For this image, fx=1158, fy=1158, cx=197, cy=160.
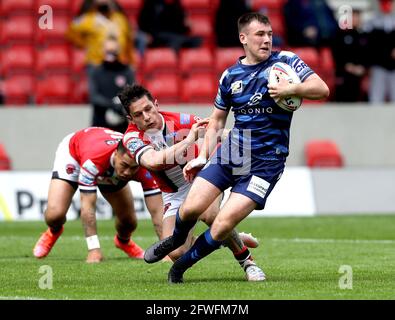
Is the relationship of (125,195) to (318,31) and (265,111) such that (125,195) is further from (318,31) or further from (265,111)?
(318,31)

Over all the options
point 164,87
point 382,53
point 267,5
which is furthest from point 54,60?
point 382,53

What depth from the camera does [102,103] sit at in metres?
17.5

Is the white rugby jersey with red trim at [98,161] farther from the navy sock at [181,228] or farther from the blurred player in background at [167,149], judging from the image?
the navy sock at [181,228]

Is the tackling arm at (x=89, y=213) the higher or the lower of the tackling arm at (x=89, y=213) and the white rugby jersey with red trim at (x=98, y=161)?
the lower

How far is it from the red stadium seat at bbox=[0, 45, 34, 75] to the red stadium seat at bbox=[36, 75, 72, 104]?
0.48 meters

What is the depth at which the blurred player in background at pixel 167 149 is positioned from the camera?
10.1 metres

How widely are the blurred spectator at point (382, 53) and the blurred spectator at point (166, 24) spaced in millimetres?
3086

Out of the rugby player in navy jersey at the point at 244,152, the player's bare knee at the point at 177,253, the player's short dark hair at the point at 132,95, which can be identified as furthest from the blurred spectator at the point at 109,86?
the rugby player in navy jersey at the point at 244,152

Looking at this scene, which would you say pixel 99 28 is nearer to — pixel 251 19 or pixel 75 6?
pixel 75 6

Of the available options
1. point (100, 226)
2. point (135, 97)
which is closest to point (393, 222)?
point (100, 226)

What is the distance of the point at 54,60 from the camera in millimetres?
19969

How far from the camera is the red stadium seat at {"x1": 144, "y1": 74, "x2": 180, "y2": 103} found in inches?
782

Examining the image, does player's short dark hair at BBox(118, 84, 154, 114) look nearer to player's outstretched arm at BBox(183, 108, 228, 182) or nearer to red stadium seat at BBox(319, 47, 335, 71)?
player's outstretched arm at BBox(183, 108, 228, 182)

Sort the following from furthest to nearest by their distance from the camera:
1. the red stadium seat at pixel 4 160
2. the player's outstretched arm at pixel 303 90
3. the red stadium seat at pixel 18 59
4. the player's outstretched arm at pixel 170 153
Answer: the red stadium seat at pixel 18 59
the red stadium seat at pixel 4 160
the player's outstretched arm at pixel 170 153
the player's outstretched arm at pixel 303 90
